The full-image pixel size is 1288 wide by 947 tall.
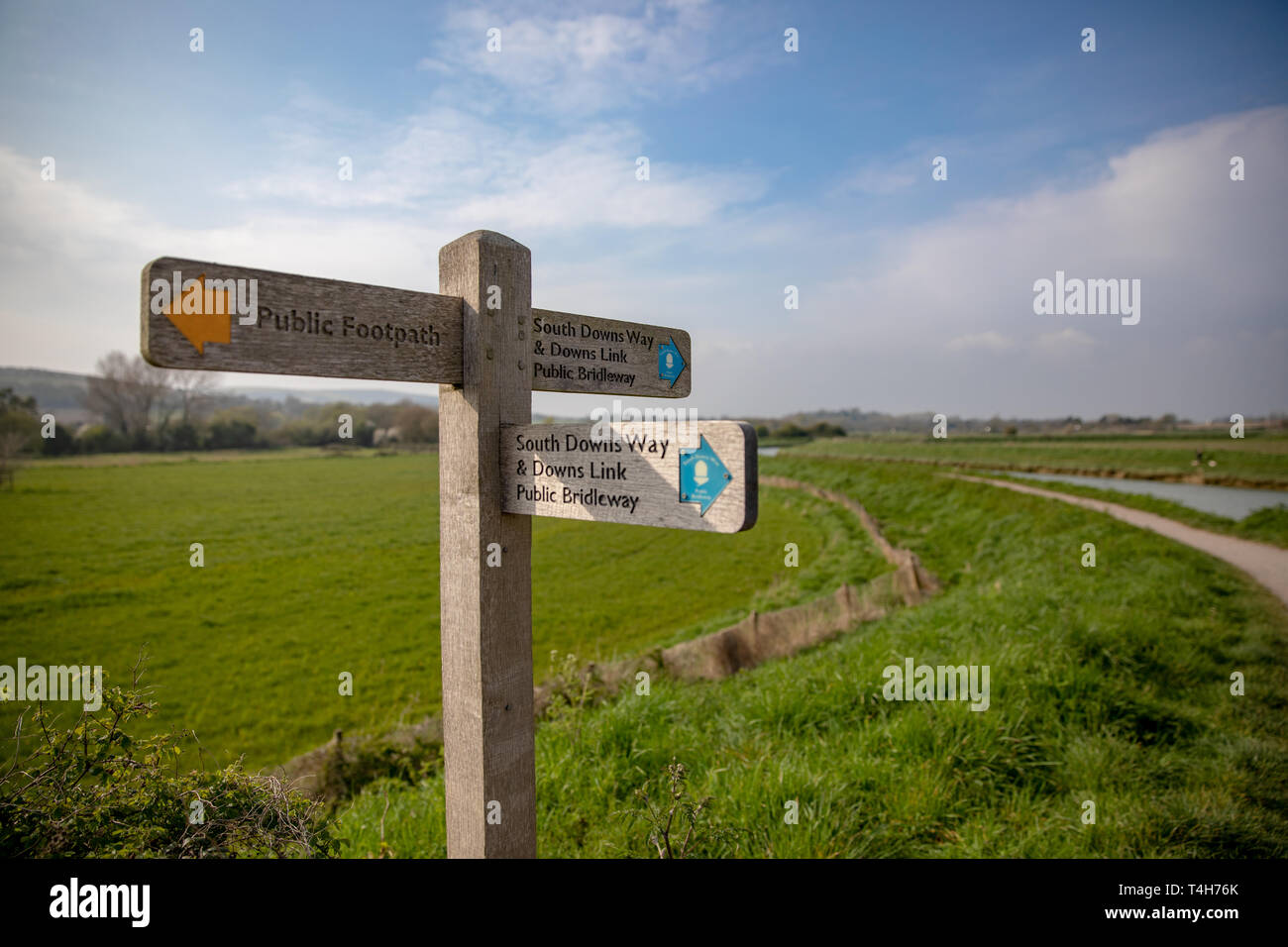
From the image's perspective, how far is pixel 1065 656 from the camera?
480 centimetres

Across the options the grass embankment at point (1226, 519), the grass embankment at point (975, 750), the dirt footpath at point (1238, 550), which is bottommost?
the grass embankment at point (975, 750)

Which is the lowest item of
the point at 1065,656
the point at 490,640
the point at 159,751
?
the point at 1065,656

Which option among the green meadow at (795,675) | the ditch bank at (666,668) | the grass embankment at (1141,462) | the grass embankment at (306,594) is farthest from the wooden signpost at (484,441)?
the grass embankment at (1141,462)

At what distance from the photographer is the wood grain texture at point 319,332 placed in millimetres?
1482

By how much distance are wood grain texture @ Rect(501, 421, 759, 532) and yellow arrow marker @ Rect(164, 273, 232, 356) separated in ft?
2.62

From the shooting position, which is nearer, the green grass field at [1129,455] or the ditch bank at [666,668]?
the ditch bank at [666,668]

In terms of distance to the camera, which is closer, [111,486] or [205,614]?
[205,614]

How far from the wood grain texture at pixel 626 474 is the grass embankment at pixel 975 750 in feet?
6.81

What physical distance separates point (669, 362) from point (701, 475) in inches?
48.0

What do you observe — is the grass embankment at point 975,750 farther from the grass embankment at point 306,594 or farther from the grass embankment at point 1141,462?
the grass embankment at point 1141,462

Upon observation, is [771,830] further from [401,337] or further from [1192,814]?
[401,337]

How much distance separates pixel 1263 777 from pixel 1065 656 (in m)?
1.33
